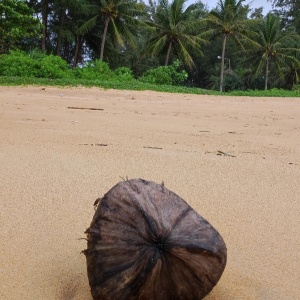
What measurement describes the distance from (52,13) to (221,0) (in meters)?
8.90

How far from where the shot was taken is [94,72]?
51.5 feet

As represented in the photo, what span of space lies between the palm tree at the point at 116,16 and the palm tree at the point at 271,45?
6.43 metres

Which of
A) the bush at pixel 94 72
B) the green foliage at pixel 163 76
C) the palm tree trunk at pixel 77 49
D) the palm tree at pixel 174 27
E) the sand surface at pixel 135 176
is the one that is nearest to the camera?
the sand surface at pixel 135 176

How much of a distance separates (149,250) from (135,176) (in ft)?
4.19

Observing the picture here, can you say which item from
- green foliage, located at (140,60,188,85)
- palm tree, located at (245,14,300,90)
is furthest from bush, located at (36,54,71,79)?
palm tree, located at (245,14,300,90)

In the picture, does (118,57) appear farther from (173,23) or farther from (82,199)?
(82,199)

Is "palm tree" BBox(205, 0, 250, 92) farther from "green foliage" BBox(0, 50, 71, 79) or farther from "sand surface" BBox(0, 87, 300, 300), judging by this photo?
"sand surface" BBox(0, 87, 300, 300)

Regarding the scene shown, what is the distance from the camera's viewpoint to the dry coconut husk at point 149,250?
93 cm

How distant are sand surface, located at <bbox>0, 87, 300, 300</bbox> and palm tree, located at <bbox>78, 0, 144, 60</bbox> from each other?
1692cm

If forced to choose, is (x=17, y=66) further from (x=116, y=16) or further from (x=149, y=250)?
(x=149, y=250)

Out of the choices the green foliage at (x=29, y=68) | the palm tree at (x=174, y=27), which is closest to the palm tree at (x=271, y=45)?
the palm tree at (x=174, y=27)

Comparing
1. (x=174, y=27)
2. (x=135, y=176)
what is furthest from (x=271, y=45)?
(x=135, y=176)

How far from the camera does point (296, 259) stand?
4.55 ft

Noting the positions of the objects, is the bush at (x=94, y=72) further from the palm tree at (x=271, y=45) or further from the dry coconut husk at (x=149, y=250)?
the dry coconut husk at (x=149, y=250)
